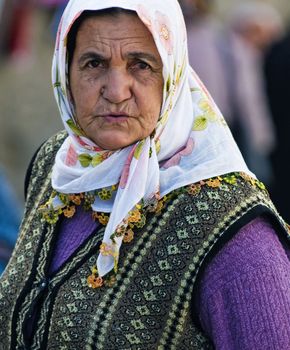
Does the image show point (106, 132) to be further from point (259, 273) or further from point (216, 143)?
point (259, 273)

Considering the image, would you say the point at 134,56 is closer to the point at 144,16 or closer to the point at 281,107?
the point at 144,16

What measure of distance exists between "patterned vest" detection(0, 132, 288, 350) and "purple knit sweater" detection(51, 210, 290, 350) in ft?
0.13

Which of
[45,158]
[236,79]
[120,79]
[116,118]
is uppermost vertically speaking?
[120,79]

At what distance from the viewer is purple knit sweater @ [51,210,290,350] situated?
3.33 meters

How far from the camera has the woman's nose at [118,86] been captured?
135 inches

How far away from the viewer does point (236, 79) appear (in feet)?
27.5

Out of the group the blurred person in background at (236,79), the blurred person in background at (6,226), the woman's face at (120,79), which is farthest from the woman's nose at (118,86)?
the blurred person in background at (236,79)

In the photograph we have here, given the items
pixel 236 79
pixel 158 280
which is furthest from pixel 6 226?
pixel 236 79

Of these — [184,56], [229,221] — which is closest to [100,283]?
[229,221]

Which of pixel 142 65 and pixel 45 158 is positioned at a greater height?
pixel 142 65

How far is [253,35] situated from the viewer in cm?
1007

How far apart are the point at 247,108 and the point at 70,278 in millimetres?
5128

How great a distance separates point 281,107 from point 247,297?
5153 mm

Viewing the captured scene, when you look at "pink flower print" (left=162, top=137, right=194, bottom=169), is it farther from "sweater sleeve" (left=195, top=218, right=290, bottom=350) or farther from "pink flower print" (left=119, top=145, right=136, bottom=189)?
"sweater sleeve" (left=195, top=218, right=290, bottom=350)
